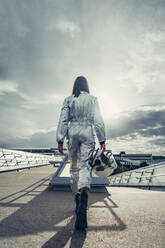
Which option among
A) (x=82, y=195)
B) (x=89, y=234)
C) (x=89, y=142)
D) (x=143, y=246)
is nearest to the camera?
(x=143, y=246)

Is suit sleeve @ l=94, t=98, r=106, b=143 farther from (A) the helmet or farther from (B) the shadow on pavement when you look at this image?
(B) the shadow on pavement

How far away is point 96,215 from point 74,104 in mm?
1709

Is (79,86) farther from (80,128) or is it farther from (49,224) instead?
(49,224)

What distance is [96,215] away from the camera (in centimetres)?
234

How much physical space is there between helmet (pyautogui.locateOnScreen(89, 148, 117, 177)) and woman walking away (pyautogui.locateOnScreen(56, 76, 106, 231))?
4.6 inches

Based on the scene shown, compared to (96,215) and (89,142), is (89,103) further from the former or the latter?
(96,215)

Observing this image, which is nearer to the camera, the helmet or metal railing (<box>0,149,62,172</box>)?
the helmet

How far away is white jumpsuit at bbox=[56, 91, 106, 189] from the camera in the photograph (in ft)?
8.10

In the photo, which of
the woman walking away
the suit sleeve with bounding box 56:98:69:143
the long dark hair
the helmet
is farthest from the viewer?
the long dark hair

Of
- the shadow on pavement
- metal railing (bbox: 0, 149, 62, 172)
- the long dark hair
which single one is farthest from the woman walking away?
metal railing (bbox: 0, 149, 62, 172)

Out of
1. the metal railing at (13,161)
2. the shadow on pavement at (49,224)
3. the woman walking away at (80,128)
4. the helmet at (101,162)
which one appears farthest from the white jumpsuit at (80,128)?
the metal railing at (13,161)

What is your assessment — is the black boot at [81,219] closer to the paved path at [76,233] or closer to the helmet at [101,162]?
the paved path at [76,233]

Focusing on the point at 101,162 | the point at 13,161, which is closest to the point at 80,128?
the point at 101,162

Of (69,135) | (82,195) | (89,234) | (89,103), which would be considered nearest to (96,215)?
(82,195)
